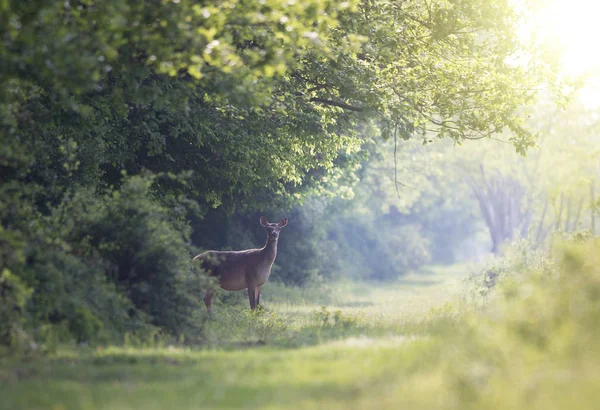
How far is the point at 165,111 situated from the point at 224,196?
7.08 m

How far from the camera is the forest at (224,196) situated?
8234 millimetres

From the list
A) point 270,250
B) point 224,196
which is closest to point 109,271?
point 270,250

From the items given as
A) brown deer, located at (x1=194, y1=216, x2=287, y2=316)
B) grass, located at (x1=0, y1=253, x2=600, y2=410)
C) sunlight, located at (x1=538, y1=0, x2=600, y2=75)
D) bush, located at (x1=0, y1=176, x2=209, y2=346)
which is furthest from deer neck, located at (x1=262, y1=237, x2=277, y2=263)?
sunlight, located at (x1=538, y1=0, x2=600, y2=75)

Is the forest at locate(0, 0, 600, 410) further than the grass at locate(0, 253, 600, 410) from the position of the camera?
Yes

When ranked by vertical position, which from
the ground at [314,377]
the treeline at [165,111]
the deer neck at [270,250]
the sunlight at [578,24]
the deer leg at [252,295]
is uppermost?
the sunlight at [578,24]

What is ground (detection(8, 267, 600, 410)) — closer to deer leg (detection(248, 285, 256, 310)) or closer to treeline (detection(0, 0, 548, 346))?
treeline (detection(0, 0, 548, 346))

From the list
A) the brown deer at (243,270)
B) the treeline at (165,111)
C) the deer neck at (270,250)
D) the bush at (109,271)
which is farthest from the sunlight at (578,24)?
the bush at (109,271)

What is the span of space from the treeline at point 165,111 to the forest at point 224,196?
48 mm

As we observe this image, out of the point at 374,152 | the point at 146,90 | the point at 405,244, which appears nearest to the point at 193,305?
the point at 146,90

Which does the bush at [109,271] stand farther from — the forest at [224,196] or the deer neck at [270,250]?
the deer neck at [270,250]

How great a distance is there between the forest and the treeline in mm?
48

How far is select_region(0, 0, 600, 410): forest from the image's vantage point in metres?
8.23

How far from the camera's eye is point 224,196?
26.8 metres

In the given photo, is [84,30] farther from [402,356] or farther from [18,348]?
[402,356]
